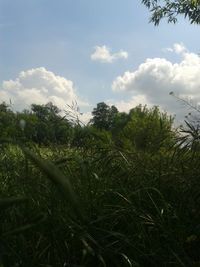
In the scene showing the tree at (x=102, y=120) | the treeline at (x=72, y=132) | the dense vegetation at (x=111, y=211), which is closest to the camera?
the dense vegetation at (x=111, y=211)

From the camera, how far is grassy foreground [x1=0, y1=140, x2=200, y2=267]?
1.75m

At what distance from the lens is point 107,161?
2.66 m

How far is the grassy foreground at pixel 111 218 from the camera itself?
175 centimetres

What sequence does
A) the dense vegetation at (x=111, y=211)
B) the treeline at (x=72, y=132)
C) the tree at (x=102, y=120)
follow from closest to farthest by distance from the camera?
the dense vegetation at (x=111, y=211), the treeline at (x=72, y=132), the tree at (x=102, y=120)

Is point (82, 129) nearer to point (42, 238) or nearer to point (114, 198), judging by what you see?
point (114, 198)

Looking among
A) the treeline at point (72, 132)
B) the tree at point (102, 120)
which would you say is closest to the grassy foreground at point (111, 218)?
the treeline at point (72, 132)

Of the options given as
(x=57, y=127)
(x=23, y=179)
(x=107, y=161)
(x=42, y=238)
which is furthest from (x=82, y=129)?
(x=42, y=238)

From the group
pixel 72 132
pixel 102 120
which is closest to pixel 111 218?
pixel 72 132

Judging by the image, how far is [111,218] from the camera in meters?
2.04

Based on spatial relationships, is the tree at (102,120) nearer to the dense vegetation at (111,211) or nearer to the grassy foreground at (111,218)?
the dense vegetation at (111,211)

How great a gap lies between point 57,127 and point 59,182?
3.24 meters

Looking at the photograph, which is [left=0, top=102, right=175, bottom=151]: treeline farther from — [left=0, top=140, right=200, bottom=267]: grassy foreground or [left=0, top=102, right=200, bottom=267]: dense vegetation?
[left=0, top=140, right=200, bottom=267]: grassy foreground

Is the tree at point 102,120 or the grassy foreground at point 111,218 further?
the tree at point 102,120

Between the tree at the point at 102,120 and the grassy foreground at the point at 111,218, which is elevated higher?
the tree at the point at 102,120
